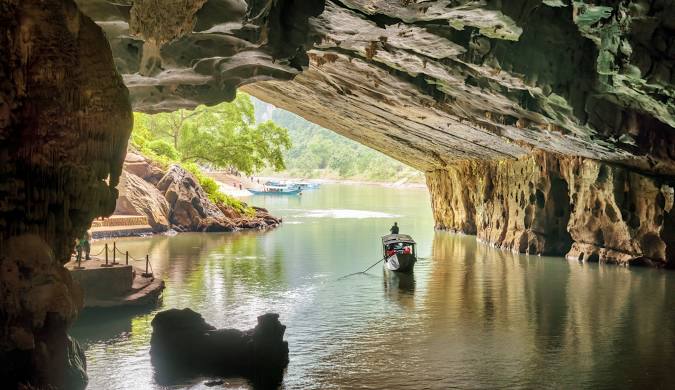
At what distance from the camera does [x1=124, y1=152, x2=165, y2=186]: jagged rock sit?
4894 cm

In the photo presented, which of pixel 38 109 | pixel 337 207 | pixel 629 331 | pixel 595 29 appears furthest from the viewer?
pixel 337 207

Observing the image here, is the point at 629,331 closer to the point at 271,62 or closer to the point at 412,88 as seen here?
the point at 412,88

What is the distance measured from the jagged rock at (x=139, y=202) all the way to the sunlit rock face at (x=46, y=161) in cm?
3453

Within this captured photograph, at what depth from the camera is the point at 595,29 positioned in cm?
1828

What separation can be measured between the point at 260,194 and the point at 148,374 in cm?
8429

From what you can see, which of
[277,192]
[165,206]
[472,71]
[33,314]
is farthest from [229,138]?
[33,314]

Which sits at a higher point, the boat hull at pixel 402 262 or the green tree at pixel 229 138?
the green tree at pixel 229 138

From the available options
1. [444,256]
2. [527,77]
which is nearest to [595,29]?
[527,77]

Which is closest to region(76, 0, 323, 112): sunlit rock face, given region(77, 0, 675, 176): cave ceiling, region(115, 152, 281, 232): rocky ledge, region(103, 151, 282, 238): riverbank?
region(77, 0, 675, 176): cave ceiling

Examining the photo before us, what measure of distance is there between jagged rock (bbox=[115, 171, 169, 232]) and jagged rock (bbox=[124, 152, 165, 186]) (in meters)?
1.00

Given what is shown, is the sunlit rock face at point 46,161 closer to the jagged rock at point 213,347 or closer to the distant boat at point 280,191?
the jagged rock at point 213,347

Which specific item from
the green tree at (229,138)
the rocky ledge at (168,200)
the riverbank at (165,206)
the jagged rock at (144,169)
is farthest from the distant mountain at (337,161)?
the jagged rock at (144,169)

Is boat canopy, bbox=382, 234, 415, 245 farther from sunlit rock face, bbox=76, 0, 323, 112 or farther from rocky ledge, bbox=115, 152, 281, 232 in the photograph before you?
rocky ledge, bbox=115, 152, 281, 232

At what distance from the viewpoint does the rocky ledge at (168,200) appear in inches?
1848
